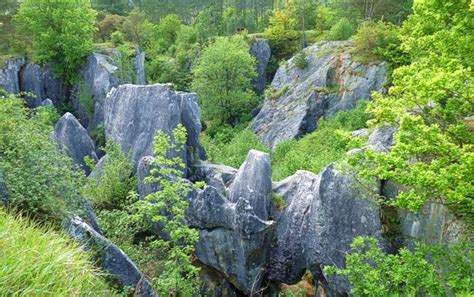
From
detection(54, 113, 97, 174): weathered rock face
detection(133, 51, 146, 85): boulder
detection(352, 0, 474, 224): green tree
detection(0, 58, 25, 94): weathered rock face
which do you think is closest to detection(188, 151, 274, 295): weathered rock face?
detection(352, 0, 474, 224): green tree

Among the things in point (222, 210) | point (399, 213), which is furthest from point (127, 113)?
point (399, 213)

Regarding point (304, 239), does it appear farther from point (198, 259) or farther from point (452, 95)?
point (452, 95)

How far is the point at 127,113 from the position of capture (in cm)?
1697

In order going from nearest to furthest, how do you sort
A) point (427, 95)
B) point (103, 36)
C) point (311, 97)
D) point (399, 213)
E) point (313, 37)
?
point (427, 95), point (399, 213), point (311, 97), point (103, 36), point (313, 37)

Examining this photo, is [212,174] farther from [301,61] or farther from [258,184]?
[301,61]

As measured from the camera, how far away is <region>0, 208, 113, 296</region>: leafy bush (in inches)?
138

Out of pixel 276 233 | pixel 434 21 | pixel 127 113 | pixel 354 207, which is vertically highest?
pixel 434 21

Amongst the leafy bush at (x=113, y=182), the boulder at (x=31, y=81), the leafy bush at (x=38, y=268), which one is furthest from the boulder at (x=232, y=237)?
the boulder at (x=31, y=81)

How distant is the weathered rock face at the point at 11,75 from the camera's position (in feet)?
82.5

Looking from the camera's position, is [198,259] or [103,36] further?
[103,36]

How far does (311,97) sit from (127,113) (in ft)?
48.2

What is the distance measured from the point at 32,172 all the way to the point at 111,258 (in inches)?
92.6

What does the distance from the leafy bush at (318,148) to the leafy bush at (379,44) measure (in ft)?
13.1

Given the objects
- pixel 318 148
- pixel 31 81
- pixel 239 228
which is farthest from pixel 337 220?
pixel 31 81
